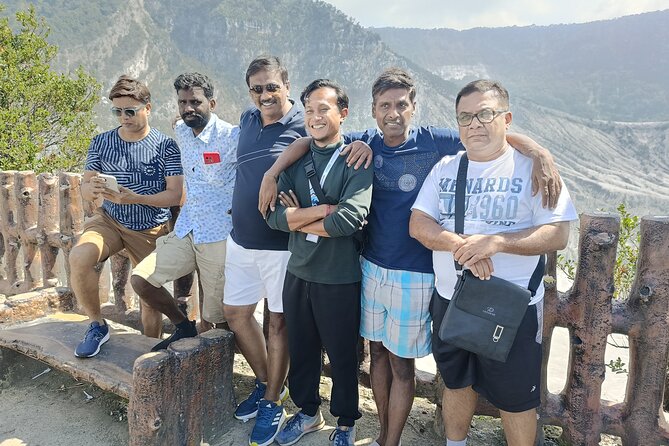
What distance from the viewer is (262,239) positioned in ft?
10.6

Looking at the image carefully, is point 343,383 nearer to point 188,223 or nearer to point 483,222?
point 483,222

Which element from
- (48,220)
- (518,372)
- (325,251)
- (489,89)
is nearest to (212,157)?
(325,251)

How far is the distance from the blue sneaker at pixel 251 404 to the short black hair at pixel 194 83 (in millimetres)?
2064

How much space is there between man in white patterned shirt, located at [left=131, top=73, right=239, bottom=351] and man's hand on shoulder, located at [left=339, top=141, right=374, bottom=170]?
42.1 inches

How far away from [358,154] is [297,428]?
1746mm

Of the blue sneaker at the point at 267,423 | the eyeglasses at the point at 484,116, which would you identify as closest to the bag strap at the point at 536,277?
the eyeglasses at the point at 484,116

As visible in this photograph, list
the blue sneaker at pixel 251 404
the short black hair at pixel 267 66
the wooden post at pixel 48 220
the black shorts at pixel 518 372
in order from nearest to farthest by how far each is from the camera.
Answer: the black shorts at pixel 518 372, the short black hair at pixel 267 66, the blue sneaker at pixel 251 404, the wooden post at pixel 48 220

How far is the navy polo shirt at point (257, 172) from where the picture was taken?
319 cm

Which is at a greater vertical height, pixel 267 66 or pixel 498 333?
pixel 267 66

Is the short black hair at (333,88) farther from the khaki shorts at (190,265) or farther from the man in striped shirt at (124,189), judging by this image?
the man in striped shirt at (124,189)

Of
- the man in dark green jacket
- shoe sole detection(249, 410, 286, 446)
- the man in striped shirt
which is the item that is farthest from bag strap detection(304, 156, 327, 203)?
shoe sole detection(249, 410, 286, 446)

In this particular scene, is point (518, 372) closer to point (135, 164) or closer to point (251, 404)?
point (251, 404)

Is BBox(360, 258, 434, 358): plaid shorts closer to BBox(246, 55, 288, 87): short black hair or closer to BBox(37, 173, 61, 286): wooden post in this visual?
BBox(246, 55, 288, 87): short black hair

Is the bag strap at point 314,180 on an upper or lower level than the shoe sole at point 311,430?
upper
